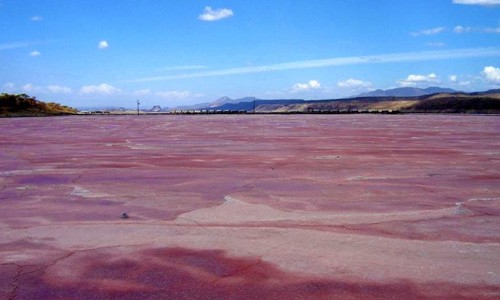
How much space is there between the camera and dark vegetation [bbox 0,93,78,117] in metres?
88.9

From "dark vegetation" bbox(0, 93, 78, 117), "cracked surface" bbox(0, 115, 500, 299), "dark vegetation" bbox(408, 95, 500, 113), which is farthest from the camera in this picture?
"dark vegetation" bbox(408, 95, 500, 113)

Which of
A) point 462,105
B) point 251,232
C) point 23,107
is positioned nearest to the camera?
point 251,232

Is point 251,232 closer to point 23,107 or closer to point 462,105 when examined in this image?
point 23,107

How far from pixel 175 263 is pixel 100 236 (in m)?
1.66

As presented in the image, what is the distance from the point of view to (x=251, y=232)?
7164 mm

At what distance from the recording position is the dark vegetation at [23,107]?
88938 mm

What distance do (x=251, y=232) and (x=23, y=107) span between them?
320 feet

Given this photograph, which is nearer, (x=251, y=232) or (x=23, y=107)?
(x=251, y=232)

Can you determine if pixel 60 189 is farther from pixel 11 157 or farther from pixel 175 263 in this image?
pixel 11 157

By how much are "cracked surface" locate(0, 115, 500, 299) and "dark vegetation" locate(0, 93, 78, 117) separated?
82793mm

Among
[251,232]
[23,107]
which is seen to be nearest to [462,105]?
[23,107]

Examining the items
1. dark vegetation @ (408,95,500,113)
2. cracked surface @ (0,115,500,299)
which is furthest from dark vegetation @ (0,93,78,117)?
cracked surface @ (0,115,500,299)

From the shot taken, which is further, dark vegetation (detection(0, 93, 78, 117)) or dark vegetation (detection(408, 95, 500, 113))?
dark vegetation (detection(408, 95, 500, 113))

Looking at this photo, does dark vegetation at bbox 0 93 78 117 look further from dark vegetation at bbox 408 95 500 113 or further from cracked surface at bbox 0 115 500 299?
cracked surface at bbox 0 115 500 299
